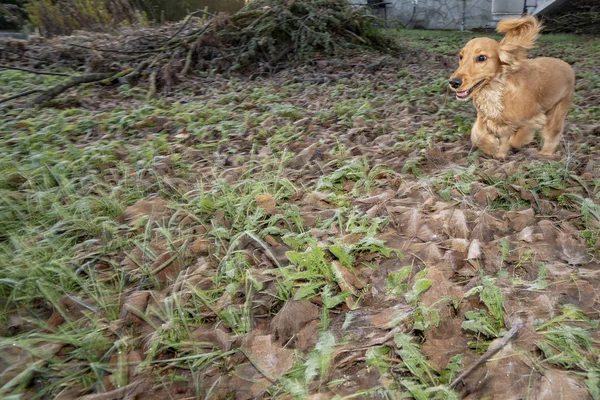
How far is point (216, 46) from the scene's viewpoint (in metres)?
6.66

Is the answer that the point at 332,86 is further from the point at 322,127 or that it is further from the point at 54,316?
the point at 54,316

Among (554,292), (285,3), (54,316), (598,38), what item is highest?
(285,3)

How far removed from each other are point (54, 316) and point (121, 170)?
1459mm

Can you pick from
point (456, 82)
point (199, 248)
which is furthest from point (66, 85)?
point (456, 82)

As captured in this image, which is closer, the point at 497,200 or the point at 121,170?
the point at 497,200

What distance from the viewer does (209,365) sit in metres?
1.51

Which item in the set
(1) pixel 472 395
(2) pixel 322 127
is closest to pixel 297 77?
(2) pixel 322 127

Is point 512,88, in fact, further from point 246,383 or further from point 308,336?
point 246,383

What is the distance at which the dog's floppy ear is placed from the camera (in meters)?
3.04

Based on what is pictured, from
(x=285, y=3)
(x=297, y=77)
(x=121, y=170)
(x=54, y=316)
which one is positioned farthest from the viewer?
(x=285, y=3)

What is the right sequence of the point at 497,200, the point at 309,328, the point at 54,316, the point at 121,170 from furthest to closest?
the point at 121,170 < the point at 497,200 < the point at 54,316 < the point at 309,328

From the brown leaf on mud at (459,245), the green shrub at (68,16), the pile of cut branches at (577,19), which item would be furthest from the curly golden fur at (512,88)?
the pile of cut branches at (577,19)

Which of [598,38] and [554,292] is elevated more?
[554,292]

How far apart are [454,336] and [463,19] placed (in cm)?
1577
